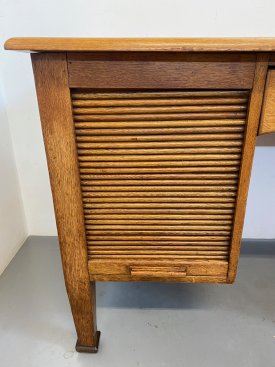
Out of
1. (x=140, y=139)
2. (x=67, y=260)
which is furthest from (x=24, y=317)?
(x=140, y=139)

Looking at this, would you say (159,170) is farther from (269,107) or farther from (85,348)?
(85,348)

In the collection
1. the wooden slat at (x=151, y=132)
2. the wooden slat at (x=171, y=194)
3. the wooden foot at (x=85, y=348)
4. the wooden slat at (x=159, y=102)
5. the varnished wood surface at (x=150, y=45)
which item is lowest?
the wooden foot at (x=85, y=348)

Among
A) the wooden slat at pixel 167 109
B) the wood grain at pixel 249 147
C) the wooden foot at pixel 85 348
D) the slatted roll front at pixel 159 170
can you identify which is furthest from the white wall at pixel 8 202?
the wood grain at pixel 249 147

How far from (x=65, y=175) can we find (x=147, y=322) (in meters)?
0.64

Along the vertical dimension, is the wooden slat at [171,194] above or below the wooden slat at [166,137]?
below

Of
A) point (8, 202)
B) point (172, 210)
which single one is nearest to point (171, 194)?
point (172, 210)

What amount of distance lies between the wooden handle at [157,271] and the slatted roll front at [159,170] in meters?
0.03

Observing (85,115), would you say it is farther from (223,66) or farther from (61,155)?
(223,66)

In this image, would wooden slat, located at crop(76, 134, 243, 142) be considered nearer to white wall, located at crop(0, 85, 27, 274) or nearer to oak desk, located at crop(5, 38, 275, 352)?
oak desk, located at crop(5, 38, 275, 352)

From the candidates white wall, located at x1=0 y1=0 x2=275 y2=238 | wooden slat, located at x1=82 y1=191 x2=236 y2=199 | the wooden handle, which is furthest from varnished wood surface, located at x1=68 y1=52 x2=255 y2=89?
white wall, located at x1=0 y1=0 x2=275 y2=238

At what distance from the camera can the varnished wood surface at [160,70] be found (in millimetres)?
611
